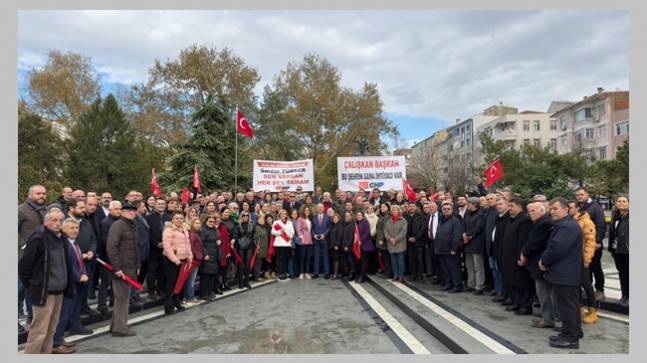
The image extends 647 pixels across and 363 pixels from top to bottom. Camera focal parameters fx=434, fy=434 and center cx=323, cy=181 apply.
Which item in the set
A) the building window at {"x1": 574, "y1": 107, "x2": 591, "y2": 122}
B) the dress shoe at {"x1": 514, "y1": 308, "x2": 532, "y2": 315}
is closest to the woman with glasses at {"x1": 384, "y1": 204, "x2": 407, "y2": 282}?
the dress shoe at {"x1": 514, "y1": 308, "x2": 532, "y2": 315}

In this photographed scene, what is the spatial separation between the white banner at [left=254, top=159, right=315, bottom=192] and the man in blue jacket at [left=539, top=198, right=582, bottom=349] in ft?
29.7

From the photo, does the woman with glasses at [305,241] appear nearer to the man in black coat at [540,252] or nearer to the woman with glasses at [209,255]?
the woman with glasses at [209,255]

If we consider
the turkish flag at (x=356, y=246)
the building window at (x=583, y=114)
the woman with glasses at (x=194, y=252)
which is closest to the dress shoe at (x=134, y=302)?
the woman with glasses at (x=194, y=252)

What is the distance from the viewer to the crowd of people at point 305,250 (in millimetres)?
5508

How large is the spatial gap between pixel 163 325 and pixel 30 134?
30.8m

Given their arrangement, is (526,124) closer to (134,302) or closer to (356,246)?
(356,246)

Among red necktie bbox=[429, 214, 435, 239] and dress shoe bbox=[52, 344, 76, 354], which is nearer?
dress shoe bbox=[52, 344, 76, 354]

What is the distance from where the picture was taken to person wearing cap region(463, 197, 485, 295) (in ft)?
28.1

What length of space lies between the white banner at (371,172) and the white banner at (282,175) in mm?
1074

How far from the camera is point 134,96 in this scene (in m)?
33.9

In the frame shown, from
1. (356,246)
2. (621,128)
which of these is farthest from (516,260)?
(621,128)

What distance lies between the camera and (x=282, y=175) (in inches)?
563

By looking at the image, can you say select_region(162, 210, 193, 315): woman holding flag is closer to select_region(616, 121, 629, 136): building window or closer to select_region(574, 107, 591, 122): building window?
select_region(616, 121, 629, 136): building window

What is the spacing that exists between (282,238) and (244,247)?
113cm
